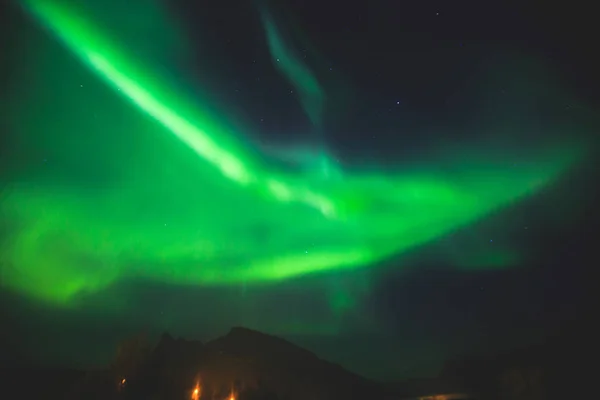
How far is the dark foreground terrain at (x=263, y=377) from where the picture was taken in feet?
20.5

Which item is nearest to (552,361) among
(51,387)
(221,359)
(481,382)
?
(481,382)

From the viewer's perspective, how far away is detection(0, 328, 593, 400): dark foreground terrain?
20.5 feet

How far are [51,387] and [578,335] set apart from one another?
917 centimetres

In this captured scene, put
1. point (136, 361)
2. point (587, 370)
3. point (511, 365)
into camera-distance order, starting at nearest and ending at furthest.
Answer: point (587, 370) < point (511, 365) < point (136, 361)

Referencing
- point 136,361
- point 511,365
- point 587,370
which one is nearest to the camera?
point 587,370

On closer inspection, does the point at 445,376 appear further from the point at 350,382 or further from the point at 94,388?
the point at 94,388

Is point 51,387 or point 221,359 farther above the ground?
point 221,359

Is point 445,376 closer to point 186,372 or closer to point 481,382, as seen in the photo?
point 481,382

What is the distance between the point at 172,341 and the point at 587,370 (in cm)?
702

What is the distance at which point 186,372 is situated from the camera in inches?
283

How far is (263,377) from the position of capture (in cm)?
725

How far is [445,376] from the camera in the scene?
6434 mm

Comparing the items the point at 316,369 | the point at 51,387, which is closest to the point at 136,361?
the point at 51,387

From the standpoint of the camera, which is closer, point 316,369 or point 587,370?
point 587,370
